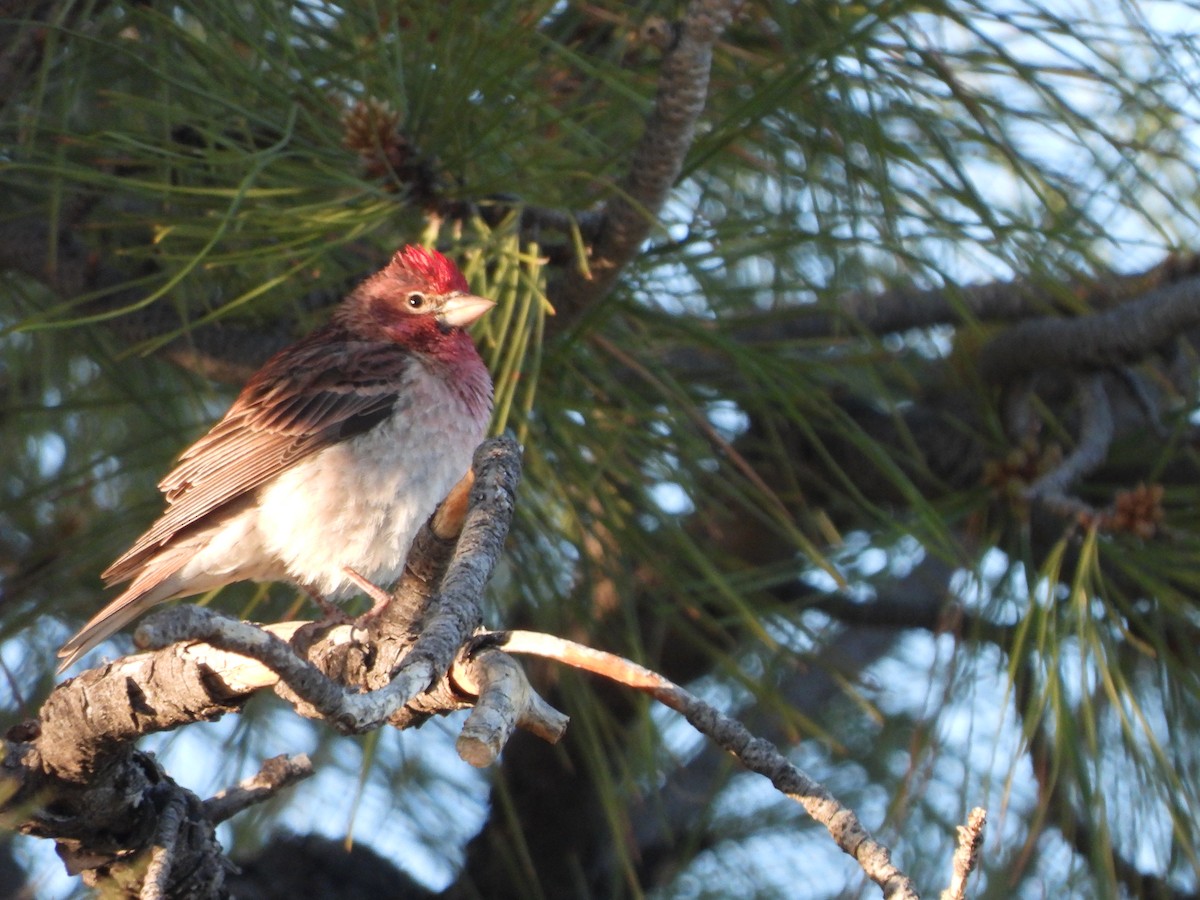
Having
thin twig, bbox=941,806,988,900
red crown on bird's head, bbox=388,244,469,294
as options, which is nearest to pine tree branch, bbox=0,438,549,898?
thin twig, bbox=941,806,988,900

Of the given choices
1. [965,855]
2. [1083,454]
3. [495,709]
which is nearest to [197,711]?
[495,709]

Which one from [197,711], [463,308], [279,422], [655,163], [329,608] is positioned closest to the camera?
[197,711]

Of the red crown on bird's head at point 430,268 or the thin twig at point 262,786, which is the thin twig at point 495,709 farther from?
the red crown on bird's head at point 430,268

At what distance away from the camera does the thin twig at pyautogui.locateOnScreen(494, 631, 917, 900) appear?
165cm

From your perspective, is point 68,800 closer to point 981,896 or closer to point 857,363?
point 857,363

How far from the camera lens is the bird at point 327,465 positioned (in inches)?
131

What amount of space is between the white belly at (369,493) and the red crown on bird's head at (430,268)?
0.29 m

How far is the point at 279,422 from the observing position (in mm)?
3520

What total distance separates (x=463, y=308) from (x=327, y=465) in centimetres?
53

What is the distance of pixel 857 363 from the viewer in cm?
358

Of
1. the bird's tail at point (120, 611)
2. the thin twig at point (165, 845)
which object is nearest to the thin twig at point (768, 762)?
the thin twig at point (165, 845)

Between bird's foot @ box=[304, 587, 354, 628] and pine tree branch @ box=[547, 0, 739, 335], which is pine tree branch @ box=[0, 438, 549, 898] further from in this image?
pine tree branch @ box=[547, 0, 739, 335]

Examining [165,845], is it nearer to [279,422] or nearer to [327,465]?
[327,465]

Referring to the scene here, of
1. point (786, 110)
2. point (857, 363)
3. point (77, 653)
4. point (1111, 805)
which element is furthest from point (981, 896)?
point (77, 653)
